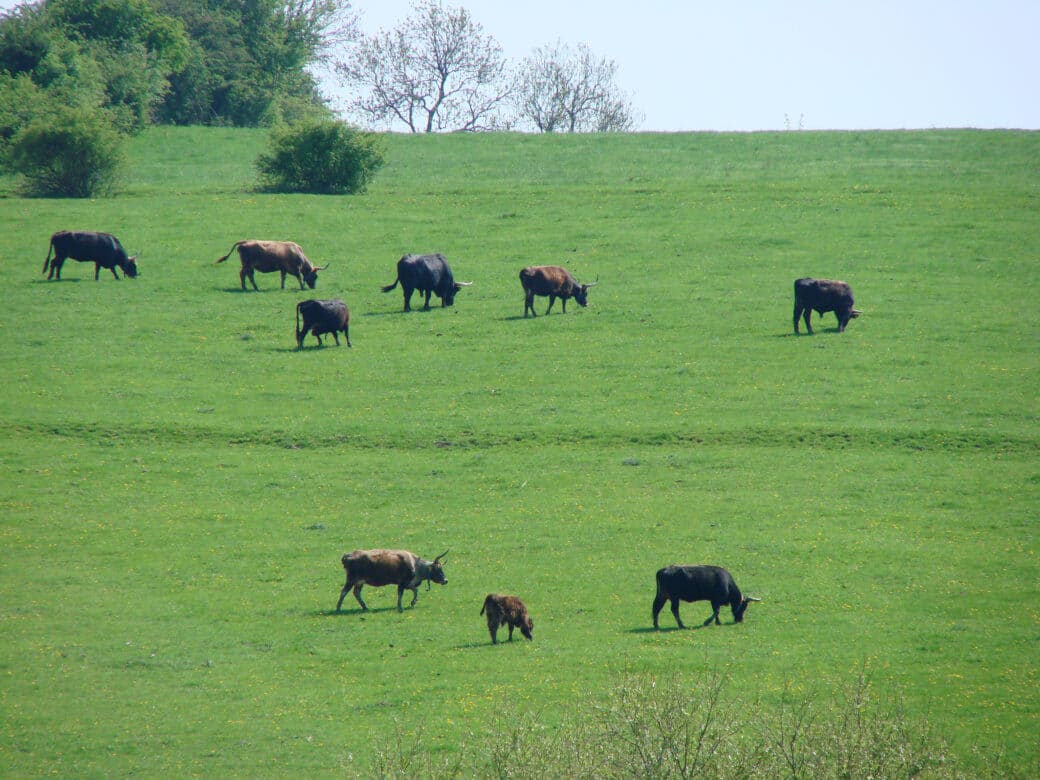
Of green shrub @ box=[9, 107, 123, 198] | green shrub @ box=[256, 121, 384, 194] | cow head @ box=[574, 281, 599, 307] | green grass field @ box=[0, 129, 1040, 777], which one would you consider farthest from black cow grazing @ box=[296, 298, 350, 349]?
green shrub @ box=[9, 107, 123, 198]

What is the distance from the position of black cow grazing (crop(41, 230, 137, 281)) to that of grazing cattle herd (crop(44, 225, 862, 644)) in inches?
1.6

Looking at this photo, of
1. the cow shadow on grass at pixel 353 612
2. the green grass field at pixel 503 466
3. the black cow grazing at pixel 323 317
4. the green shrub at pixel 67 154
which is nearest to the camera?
the green grass field at pixel 503 466

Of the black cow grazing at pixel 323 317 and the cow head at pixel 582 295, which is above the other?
the cow head at pixel 582 295

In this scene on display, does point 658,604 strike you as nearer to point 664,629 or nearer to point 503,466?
point 664,629

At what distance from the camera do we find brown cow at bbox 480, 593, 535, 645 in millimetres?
19312

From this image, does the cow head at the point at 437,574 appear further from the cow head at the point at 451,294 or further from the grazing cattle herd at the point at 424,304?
the cow head at the point at 451,294

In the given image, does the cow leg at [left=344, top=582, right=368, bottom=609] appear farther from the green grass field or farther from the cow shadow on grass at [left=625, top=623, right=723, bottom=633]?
the cow shadow on grass at [left=625, top=623, right=723, bottom=633]

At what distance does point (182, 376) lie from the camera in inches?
1420

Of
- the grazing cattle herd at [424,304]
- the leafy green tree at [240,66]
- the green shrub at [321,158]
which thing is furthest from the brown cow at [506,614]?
the leafy green tree at [240,66]

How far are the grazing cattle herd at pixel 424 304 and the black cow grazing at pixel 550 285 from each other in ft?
0.12

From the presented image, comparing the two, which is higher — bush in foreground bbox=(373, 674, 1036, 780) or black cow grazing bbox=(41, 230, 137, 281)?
black cow grazing bbox=(41, 230, 137, 281)

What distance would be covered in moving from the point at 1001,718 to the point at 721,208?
41.3 meters

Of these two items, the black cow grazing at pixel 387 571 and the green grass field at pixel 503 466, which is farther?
the black cow grazing at pixel 387 571

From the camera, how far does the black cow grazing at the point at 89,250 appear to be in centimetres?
4497
